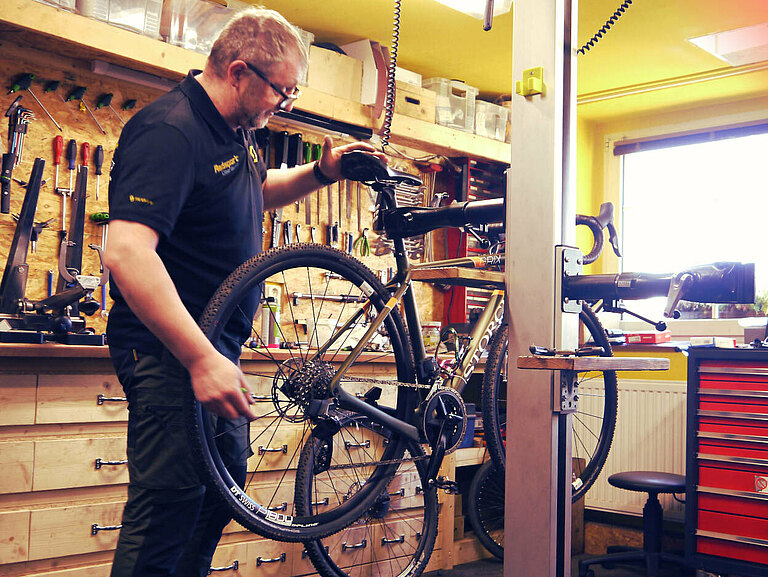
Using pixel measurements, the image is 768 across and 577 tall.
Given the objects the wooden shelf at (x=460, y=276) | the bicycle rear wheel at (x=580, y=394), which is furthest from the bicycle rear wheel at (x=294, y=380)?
the bicycle rear wheel at (x=580, y=394)

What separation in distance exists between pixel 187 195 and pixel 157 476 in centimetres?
50

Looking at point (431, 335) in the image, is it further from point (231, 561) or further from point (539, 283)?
point (539, 283)

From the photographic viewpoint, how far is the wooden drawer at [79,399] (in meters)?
2.52

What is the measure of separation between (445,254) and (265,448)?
6.36 ft

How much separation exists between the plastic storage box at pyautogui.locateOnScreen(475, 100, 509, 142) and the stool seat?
1.94 m

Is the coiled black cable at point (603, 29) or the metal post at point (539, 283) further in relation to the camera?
the coiled black cable at point (603, 29)

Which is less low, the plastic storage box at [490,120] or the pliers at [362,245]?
the plastic storage box at [490,120]

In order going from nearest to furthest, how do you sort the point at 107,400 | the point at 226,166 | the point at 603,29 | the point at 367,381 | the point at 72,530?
1. the point at 226,166
2. the point at 367,381
3. the point at 603,29
4. the point at 72,530
5. the point at 107,400

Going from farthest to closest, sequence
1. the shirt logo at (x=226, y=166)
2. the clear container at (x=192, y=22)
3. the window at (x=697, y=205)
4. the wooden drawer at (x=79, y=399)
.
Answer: the window at (x=697, y=205) → the clear container at (x=192, y=22) → the wooden drawer at (x=79, y=399) → the shirt logo at (x=226, y=166)

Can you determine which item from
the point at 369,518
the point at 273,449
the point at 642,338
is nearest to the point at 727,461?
the point at 642,338

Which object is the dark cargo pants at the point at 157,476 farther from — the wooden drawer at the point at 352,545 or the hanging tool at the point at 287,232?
the hanging tool at the point at 287,232

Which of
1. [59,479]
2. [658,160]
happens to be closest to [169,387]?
[59,479]

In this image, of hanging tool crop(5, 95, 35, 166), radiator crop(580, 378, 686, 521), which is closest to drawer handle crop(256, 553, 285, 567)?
hanging tool crop(5, 95, 35, 166)

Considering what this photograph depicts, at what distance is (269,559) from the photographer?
3.00 m
